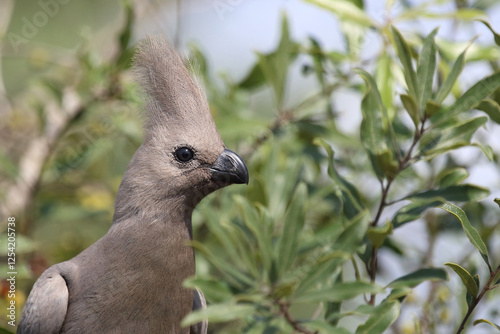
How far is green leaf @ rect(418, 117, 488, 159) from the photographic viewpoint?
214 cm

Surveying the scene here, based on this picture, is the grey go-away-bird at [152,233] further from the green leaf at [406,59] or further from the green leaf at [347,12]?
the green leaf at [347,12]

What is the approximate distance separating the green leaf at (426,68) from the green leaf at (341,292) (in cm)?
77

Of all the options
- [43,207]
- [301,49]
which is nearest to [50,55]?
[43,207]

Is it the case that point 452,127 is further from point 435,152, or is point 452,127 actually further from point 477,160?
point 477,160

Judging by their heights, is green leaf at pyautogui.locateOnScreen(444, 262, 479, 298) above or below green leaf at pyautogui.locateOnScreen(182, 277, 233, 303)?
Result: below

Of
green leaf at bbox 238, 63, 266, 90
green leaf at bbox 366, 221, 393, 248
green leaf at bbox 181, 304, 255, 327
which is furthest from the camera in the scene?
green leaf at bbox 238, 63, 266, 90

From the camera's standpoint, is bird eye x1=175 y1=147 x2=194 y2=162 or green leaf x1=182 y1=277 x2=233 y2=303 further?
bird eye x1=175 y1=147 x2=194 y2=162

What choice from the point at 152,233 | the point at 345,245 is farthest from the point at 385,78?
the point at 152,233

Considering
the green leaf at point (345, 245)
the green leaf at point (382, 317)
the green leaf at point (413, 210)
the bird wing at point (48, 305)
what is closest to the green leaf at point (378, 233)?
the green leaf at point (345, 245)

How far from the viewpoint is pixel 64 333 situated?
2.23 metres

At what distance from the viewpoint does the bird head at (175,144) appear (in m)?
2.35

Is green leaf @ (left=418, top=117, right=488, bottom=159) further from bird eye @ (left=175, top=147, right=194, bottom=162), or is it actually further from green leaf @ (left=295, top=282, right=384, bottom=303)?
bird eye @ (left=175, top=147, right=194, bottom=162)

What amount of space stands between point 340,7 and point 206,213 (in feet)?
4.19

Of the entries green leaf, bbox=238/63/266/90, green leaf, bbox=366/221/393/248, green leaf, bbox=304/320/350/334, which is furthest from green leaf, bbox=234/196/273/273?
green leaf, bbox=238/63/266/90
